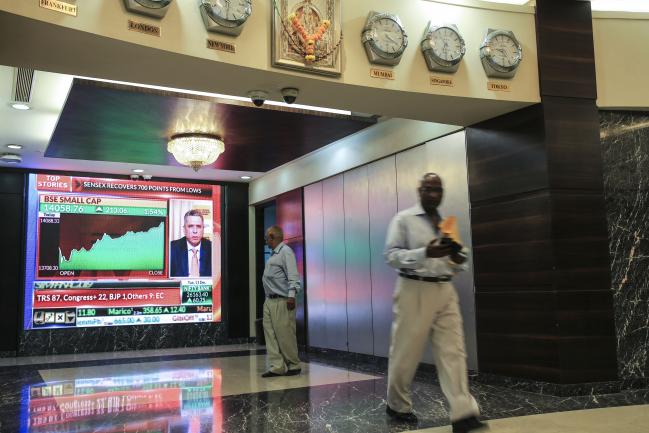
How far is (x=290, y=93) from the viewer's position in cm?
453

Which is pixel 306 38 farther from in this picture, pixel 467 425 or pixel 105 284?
pixel 105 284

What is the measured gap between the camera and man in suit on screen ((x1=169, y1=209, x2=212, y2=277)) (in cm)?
1037


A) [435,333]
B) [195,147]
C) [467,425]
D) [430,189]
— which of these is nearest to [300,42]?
[430,189]

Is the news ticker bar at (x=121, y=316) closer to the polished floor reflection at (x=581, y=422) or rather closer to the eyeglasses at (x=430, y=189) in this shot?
the polished floor reflection at (x=581, y=422)

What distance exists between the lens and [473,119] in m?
5.48

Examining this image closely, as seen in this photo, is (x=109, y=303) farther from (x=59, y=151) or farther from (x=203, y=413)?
(x=203, y=413)

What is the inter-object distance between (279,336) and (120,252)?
16.0 ft

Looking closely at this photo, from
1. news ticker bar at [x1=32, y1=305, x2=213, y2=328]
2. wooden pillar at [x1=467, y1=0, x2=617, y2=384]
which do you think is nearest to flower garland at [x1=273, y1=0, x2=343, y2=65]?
wooden pillar at [x1=467, y1=0, x2=617, y2=384]

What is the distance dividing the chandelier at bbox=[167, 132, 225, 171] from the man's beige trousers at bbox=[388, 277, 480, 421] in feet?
13.2

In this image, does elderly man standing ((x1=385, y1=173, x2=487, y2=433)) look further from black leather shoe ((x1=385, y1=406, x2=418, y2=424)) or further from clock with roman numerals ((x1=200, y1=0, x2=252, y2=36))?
clock with roman numerals ((x1=200, y1=0, x2=252, y2=36))

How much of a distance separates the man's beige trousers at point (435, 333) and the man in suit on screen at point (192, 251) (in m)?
7.35

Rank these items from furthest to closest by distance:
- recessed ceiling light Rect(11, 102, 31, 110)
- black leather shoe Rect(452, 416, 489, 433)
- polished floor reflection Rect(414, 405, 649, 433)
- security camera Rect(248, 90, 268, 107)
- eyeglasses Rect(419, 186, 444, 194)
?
recessed ceiling light Rect(11, 102, 31, 110) → security camera Rect(248, 90, 268, 107) → eyeglasses Rect(419, 186, 444, 194) → polished floor reflection Rect(414, 405, 649, 433) → black leather shoe Rect(452, 416, 489, 433)

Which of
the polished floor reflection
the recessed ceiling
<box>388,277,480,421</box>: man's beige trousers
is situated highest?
the recessed ceiling

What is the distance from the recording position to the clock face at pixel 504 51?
4840 mm
